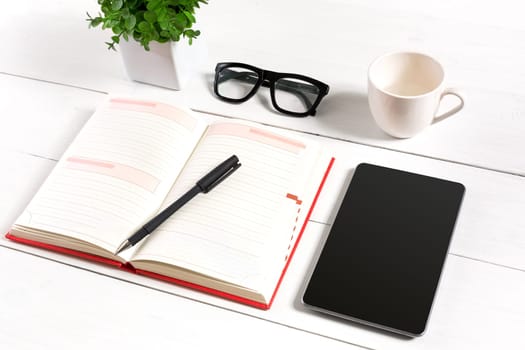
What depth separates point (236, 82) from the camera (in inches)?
55.6

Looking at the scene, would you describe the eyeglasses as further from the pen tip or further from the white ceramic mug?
the pen tip

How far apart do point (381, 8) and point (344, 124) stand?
0.33 meters

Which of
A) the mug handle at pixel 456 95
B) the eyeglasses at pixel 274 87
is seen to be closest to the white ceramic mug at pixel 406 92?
the mug handle at pixel 456 95

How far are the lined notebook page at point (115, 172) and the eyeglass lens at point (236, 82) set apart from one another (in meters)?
0.12

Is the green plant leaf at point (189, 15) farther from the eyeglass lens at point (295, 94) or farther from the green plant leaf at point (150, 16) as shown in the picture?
the eyeglass lens at point (295, 94)

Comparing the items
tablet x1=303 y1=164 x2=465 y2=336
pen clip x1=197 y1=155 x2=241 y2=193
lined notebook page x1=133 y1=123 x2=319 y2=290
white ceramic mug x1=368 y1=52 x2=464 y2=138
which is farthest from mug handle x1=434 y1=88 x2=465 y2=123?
pen clip x1=197 y1=155 x2=241 y2=193

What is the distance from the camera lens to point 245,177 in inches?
46.6

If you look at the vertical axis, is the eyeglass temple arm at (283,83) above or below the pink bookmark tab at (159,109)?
above

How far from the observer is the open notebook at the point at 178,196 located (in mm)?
1097

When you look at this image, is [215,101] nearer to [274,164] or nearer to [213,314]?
[274,164]

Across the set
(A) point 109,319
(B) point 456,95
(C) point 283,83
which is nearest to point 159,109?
(C) point 283,83

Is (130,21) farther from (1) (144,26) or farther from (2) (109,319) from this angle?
(2) (109,319)

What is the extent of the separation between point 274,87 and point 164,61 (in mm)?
200

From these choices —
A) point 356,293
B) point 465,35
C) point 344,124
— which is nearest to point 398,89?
point 344,124
